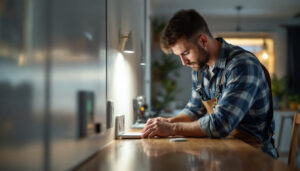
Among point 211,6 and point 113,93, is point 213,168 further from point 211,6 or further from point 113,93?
point 211,6

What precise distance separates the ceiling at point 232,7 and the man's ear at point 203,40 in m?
3.99

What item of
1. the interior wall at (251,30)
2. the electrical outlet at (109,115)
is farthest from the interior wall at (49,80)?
the interior wall at (251,30)

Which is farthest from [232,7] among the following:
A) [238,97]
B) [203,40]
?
[238,97]

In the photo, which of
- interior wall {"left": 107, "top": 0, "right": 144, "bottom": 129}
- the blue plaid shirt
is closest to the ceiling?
interior wall {"left": 107, "top": 0, "right": 144, "bottom": 129}

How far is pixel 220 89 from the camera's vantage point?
183 cm

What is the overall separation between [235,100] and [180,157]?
54cm

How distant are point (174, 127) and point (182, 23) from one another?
61cm

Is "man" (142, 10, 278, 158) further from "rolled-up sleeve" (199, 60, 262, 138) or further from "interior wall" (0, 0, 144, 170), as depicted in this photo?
"interior wall" (0, 0, 144, 170)

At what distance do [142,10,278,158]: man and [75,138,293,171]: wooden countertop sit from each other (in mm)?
125

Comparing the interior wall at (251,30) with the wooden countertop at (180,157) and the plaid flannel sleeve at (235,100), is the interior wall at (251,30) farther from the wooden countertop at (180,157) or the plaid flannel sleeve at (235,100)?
the wooden countertop at (180,157)

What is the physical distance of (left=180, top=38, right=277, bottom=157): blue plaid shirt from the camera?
1540mm

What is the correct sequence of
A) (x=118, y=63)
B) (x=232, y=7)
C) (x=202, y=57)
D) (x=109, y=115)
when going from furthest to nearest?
(x=232, y=7) → (x=202, y=57) → (x=118, y=63) → (x=109, y=115)

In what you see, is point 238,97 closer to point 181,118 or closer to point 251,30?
point 181,118

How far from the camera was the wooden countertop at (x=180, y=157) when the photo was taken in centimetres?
97
